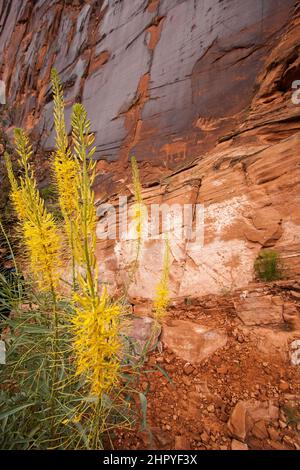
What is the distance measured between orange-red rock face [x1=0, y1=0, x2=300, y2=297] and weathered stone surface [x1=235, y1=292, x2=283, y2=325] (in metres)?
0.31

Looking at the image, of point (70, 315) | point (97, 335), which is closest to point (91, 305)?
point (97, 335)

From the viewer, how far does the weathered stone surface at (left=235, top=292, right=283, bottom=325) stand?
2.59 m

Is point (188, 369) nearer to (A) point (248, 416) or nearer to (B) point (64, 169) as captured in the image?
(A) point (248, 416)

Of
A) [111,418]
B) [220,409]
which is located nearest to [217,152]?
[220,409]

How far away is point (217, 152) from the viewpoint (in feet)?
12.9

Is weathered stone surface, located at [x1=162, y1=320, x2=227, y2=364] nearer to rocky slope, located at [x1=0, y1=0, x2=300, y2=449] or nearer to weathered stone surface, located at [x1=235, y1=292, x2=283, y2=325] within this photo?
rocky slope, located at [x1=0, y1=0, x2=300, y2=449]

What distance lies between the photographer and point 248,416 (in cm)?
194

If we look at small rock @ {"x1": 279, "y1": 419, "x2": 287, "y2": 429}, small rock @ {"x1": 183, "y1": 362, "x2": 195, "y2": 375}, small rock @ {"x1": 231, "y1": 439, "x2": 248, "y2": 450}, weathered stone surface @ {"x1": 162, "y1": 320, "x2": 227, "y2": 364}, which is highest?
weathered stone surface @ {"x1": 162, "y1": 320, "x2": 227, "y2": 364}

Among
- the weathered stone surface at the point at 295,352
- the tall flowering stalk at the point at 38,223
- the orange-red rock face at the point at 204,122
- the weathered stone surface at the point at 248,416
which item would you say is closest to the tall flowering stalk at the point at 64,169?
the tall flowering stalk at the point at 38,223

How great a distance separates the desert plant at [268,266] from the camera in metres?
2.80

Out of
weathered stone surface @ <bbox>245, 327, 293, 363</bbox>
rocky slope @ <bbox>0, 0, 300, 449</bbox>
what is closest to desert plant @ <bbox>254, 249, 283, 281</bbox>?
rocky slope @ <bbox>0, 0, 300, 449</bbox>

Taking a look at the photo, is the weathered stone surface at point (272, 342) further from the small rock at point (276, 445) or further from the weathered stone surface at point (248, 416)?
the small rock at point (276, 445)

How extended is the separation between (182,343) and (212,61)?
15.4 feet
